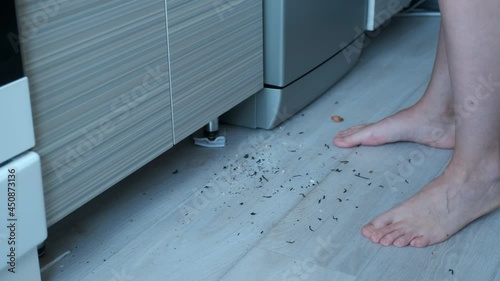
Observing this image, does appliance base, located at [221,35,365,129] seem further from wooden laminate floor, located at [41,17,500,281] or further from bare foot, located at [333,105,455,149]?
bare foot, located at [333,105,455,149]

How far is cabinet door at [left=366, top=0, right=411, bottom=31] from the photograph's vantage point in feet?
6.29

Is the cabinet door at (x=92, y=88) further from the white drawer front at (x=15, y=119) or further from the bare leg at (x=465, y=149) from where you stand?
the bare leg at (x=465, y=149)

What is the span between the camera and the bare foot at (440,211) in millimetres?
1163

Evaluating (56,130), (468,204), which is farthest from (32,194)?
(468,204)

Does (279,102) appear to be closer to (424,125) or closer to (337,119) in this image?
(337,119)

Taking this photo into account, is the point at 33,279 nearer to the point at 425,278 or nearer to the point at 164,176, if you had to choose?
the point at 164,176

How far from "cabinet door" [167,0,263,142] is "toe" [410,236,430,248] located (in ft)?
1.47

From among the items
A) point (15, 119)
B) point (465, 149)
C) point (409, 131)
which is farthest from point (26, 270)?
point (409, 131)

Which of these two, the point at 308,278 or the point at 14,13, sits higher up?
the point at 14,13

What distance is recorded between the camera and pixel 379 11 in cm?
196

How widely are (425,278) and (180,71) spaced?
21.0 inches

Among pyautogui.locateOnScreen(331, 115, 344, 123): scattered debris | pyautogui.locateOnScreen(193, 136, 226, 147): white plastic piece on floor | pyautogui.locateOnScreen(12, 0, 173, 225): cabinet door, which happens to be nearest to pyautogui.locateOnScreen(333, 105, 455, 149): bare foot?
pyautogui.locateOnScreen(331, 115, 344, 123): scattered debris

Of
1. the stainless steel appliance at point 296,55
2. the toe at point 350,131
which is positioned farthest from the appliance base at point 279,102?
the toe at point 350,131

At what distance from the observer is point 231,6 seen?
1341 mm
